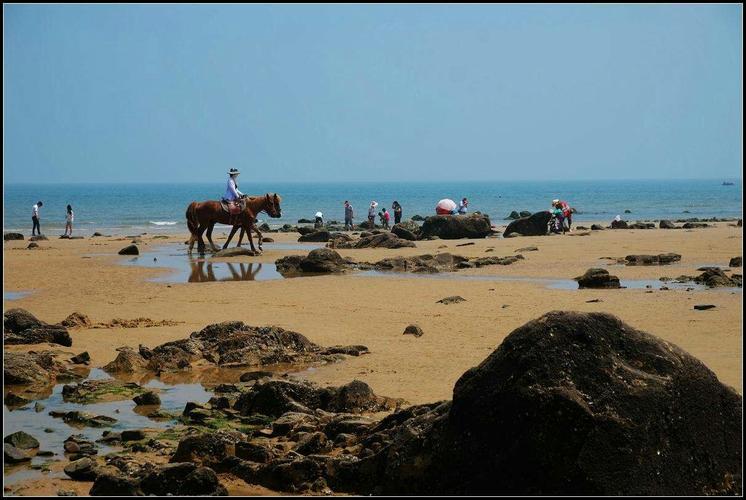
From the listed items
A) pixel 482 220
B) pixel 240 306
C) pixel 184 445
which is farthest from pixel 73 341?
pixel 482 220

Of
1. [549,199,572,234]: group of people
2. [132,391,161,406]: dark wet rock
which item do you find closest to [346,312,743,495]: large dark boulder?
[132,391,161,406]: dark wet rock

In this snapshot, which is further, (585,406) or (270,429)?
(270,429)

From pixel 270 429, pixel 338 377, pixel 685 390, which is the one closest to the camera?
pixel 685 390

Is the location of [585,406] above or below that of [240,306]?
above

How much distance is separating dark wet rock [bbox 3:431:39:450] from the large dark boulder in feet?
11.2

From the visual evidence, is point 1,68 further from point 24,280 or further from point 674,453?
point 24,280

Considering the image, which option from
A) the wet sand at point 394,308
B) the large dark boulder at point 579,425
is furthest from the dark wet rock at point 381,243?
the large dark boulder at point 579,425

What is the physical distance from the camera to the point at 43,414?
10164 millimetres

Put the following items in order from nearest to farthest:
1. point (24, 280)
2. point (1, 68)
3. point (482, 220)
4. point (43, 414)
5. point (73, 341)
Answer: point (1, 68)
point (43, 414)
point (73, 341)
point (24, 280)
point (482, 220)

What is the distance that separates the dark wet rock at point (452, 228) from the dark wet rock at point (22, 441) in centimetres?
3251

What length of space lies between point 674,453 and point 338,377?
19.9 feet

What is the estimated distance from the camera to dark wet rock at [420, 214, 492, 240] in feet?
134

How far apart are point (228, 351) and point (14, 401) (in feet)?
10.8

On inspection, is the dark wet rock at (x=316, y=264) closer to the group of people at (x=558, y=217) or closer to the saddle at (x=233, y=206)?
the saddle at (x=233, y=206)
